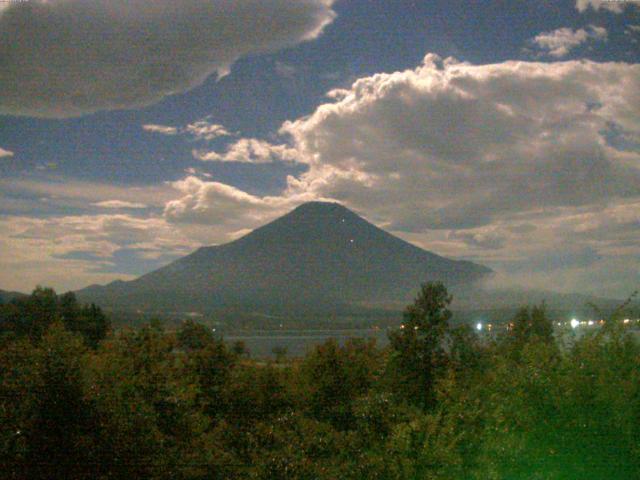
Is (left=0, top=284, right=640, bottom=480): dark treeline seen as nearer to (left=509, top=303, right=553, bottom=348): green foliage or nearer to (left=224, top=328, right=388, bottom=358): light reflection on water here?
(left=509, top=303, right=553, bottom=348): green foliage

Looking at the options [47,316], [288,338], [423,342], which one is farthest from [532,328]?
[288,338]

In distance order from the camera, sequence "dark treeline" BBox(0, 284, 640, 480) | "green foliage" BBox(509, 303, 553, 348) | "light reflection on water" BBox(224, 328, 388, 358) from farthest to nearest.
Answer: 1. "light reflection on water" BBox(224, 328, 388, 358)
2. "green foliage" BBox(509, 303, 553, 348)
3. "dark treeline" BBox(0, 284, 640, 480)

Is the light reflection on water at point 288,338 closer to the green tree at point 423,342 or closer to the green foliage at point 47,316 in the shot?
the green foliage at point 47,316

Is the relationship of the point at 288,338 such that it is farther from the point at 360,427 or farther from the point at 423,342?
the point at 360,427

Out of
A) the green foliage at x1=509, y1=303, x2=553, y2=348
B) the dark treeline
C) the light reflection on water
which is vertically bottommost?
the light reflection on water

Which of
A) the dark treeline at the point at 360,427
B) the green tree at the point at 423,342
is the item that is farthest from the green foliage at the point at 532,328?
the green tree at the point at 423,342

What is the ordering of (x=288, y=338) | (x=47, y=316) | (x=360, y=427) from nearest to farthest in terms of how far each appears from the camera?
1. (x=360, y=427)
2. (x=47, y=316)
3. (x=288, y=338)

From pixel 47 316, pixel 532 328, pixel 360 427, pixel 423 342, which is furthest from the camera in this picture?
pixel 47 316

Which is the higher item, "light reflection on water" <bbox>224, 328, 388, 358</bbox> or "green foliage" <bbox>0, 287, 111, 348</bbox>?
"green foliage" <bbox>0, 287, 111, 348</bbox>

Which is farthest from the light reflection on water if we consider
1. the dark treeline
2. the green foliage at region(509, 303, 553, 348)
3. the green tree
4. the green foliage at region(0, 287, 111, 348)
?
the dark treeline

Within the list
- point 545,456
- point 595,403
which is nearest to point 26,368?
point 545,456

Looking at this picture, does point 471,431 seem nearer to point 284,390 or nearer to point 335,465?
point 335,465

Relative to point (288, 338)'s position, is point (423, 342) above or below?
above

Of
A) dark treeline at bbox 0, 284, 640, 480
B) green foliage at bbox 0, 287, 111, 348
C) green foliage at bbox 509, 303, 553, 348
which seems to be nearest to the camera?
dark treeline at bbox 0, 284, 640, 480
